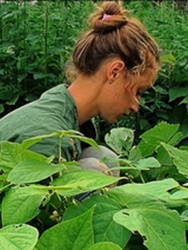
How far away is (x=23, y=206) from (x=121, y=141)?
28.7 inches

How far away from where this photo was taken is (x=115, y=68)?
2.83 m

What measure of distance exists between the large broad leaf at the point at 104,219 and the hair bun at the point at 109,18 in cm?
168

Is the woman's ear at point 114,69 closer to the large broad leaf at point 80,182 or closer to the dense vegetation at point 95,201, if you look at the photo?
the dense vegetation at point 95,201

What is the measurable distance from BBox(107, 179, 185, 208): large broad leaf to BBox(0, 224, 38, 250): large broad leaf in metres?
0.23

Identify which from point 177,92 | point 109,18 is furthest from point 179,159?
point 177,92

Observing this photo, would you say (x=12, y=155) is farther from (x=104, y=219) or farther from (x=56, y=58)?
(x=56, y=58)

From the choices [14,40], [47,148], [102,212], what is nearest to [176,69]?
[14,40]

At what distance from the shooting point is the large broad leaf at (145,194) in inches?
49.9

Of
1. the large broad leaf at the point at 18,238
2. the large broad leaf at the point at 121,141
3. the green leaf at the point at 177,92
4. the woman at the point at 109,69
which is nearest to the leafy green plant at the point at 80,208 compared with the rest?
the large broad leaf at the point at 18,238

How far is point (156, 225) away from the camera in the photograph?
3.94 feet

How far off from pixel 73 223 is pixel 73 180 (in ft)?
0.44

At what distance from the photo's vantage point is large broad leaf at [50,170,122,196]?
3.88ft

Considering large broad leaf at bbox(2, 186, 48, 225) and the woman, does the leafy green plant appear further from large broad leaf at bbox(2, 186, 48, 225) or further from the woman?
the woman

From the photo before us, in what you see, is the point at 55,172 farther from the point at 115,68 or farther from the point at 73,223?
the point at 115,68
